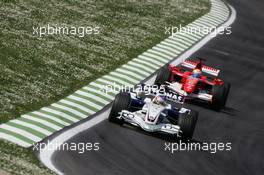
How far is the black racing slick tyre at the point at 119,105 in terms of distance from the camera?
2614cm

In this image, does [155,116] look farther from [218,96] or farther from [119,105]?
[218,96]

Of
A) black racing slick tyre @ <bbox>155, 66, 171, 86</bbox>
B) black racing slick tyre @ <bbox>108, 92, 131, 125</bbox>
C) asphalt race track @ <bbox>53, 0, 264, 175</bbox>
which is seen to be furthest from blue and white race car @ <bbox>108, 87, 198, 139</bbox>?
black racing slick tyre @ <bbox>155, 66, 171, 86</bbox>

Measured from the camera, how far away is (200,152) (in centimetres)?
2566

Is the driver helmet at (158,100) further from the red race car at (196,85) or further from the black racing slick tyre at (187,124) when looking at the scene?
the red race car at (196,85)

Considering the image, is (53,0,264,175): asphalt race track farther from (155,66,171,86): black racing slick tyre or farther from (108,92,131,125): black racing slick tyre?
(155,66,171,86): black racing slick tyre

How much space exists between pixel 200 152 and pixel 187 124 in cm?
106

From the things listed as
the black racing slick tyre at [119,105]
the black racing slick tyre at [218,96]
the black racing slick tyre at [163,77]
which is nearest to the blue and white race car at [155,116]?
the black racing slick tyre at [119,105]

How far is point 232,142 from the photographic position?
27344 millimetres

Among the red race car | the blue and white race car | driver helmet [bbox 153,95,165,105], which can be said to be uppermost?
driver helmet [bbox 153,95,165,105]

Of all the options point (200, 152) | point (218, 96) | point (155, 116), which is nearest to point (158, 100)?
point (155, 116)

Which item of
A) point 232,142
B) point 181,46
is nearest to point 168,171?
point 232,142

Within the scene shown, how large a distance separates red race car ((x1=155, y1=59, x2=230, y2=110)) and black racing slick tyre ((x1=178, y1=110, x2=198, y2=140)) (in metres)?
4.46

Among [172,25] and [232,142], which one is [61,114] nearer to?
[232,142]

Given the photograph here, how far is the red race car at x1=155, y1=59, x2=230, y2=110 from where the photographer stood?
30.5 m
